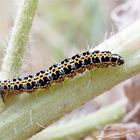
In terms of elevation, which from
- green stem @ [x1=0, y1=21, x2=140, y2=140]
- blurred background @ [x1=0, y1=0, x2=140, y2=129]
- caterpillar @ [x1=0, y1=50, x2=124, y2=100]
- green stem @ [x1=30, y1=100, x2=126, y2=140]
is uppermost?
blurred background @ [x1=0, y1=0, x2=140, y2=129]

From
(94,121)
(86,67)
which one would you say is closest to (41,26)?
(94,121)

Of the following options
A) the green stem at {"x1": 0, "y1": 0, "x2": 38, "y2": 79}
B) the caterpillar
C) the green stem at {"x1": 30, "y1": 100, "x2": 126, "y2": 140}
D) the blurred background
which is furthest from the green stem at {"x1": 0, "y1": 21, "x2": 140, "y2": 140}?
the blurred background

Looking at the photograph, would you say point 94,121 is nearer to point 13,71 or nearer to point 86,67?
point 86,67

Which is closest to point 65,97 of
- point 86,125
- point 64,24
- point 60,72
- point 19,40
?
point 60,72

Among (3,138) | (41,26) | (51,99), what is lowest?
(3,138)

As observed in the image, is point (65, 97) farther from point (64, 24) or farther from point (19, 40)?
point (64, 24)

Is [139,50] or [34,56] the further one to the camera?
[34,56]

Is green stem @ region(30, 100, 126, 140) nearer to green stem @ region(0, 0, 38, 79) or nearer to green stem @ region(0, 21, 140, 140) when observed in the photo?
green stem @ region(0, 21, 140, 140)
